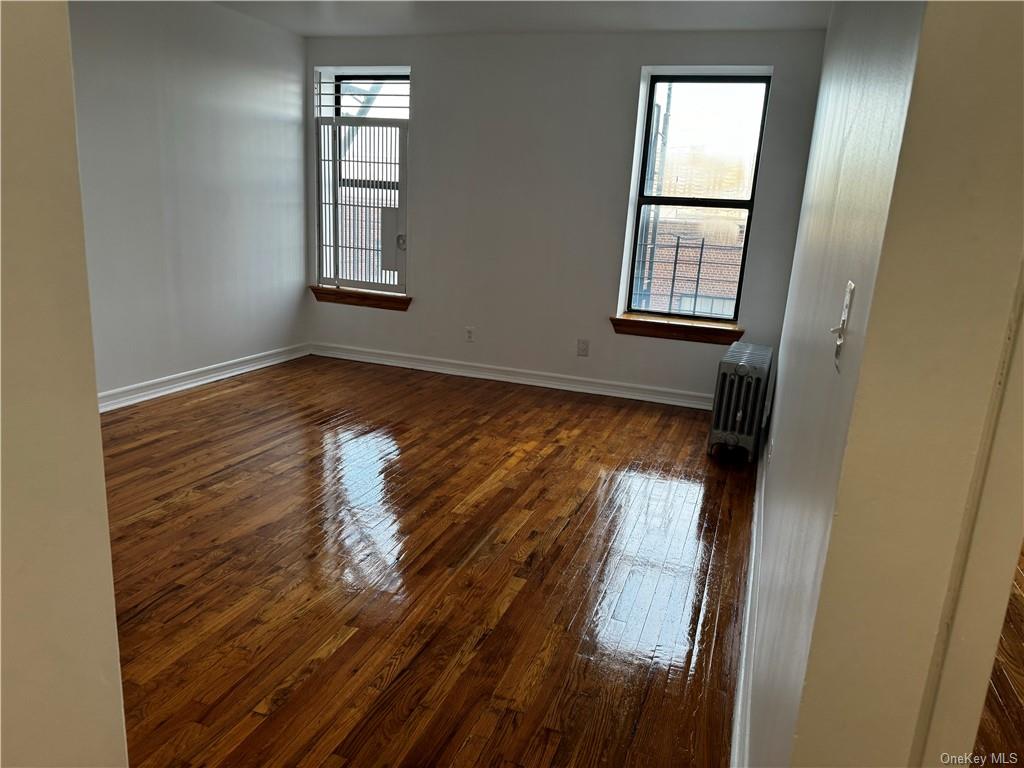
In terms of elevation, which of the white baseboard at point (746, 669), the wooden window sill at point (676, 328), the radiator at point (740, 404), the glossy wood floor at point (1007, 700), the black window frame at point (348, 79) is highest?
the black window frame at point (348, 79)

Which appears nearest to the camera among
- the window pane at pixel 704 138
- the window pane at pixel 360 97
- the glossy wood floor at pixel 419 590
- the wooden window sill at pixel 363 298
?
the glossy wood floor at pixel 419 590

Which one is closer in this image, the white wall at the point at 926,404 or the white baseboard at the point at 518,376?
the white wall at the point at 926,404

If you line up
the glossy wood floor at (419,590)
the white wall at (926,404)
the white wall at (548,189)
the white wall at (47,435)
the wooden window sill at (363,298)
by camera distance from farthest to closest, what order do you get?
the wooden window sill at (363,298) < the white wall at (548,189) < the glossy wood floor at (419,590) < the white wall at (47,435) < the white wall at (926,404)

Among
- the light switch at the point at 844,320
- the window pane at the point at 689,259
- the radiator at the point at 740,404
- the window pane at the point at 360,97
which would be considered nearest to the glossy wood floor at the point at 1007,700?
the light switch at the point at 844,320

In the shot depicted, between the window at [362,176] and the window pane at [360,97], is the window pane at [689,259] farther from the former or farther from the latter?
the window pane at [360,97]

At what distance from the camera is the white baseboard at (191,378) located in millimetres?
4215

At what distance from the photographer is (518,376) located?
536 centimetres

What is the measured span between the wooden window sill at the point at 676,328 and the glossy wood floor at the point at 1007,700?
8.50 feet

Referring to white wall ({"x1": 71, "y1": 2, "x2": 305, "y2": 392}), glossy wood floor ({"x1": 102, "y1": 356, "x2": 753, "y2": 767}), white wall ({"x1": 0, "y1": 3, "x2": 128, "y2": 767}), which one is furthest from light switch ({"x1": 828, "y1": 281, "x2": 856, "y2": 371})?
white wall ({"x1": 71, "y1": 2, "x2": 305, "y2": 392})

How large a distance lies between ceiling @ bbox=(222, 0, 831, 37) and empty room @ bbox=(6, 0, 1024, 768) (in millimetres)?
52

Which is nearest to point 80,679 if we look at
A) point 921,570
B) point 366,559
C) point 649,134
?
point 921,570

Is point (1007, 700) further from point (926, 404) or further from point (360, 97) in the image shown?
point (360, 97)

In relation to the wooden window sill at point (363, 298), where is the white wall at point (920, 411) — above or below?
above

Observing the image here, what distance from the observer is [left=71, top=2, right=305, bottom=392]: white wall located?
3977 mm
